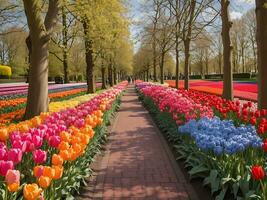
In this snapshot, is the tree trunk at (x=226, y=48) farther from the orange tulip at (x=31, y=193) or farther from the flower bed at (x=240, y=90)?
the orange tulip at (x=31, y=193)

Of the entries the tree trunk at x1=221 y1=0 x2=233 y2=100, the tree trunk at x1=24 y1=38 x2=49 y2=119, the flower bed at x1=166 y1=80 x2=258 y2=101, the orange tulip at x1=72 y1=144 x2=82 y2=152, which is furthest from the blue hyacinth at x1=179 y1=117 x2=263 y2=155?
the flower bed at x1=166 y1=80 x2=258 y2=101

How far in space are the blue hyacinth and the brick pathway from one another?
0.73 m

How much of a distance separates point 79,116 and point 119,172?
4.97ft

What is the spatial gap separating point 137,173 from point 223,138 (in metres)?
1.64

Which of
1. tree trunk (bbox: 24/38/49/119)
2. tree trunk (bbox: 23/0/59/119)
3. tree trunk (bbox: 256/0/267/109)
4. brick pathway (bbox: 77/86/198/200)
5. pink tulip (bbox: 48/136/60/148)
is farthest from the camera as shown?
tree trunk (bbox: 24/38/49/119)

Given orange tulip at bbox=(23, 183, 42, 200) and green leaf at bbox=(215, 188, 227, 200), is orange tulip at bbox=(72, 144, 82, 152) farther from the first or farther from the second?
green leaf at bbox=(215, 188, 227, 200)

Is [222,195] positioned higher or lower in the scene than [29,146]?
lower

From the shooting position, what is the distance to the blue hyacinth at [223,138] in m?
5.33

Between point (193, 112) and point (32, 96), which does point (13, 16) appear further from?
point (193, 112)

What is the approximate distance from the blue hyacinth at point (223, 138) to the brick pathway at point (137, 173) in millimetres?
726

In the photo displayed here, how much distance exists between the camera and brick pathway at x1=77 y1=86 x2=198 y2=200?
5688 millimetres

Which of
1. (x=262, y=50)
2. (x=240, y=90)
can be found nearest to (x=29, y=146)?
(x=262, y=50)

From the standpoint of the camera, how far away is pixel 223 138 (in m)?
6.01

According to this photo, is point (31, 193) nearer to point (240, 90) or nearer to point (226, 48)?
point (226, 48)
